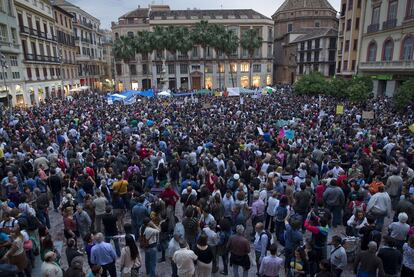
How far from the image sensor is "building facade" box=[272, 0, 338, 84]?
204 ft

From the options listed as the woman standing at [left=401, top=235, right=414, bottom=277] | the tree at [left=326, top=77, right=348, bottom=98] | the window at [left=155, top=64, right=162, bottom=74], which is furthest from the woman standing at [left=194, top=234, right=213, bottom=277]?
the window at [left=155, top=64, right=162, bottom=74]

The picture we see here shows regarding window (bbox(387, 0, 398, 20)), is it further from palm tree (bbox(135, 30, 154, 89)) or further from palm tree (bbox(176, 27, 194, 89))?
palm tree (bbox(135, 30, 154, 89))

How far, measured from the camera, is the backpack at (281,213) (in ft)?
24.8

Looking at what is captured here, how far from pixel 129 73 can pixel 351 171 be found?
195ft

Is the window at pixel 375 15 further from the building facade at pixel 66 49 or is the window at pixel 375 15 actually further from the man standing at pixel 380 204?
the building facade at pixel 66 49

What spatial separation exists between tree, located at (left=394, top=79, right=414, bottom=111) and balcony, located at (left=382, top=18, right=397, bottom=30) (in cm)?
1480

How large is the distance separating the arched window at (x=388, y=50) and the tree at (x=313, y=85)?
822 centimetres

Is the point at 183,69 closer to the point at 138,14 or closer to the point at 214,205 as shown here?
the point at 138,14

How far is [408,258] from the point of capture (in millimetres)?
5969

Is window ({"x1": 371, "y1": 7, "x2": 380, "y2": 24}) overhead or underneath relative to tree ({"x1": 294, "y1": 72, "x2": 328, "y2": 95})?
overhead

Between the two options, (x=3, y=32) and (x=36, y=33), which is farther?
(x=36, y=33)

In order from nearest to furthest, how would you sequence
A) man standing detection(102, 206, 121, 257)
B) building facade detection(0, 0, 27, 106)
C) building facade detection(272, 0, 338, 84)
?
man standing detection(102, 206, 121, 257), building facade detection(0, 0, 27, 106), building facade detection(272, 0, 338, 84)

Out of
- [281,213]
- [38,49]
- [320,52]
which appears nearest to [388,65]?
[320,52]

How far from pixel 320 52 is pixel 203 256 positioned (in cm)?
5030
